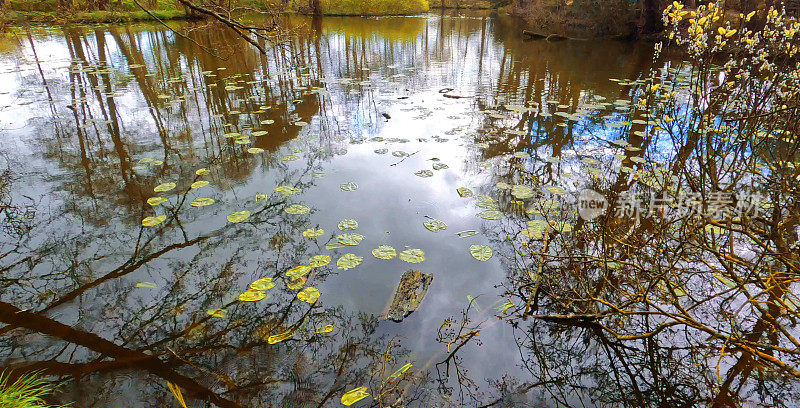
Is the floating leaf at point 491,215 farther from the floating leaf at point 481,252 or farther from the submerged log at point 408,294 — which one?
the submerged log at point 408,294

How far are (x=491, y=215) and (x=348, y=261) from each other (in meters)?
1.65

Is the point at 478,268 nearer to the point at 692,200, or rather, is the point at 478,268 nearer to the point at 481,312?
the point at 481,312

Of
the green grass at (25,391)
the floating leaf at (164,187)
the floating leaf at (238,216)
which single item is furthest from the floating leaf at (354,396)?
the floating leaf at (164,187)

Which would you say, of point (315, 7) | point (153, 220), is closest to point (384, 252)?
point (153, 220)

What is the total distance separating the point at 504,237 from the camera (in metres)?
3.89

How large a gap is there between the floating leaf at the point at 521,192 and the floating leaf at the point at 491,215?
0.47m

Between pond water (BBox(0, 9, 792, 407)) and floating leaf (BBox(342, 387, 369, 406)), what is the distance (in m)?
0.04

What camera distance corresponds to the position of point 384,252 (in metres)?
3.66

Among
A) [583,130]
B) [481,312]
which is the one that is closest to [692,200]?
[481,312]

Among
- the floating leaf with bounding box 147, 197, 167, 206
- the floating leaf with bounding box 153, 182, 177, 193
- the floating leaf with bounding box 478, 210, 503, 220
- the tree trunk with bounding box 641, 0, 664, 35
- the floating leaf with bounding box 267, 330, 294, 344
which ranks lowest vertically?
the floating leaf with bounding box 267, 330, 294, 344

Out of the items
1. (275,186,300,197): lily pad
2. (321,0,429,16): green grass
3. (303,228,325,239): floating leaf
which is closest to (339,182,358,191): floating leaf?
(275,186,300,197): lily pad

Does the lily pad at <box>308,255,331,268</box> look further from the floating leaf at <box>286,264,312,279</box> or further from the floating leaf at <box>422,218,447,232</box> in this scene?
the floating leaf at <box>422,218,447,232</box>

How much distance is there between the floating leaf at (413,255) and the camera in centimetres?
357

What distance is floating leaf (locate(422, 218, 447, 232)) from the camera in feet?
13.2
